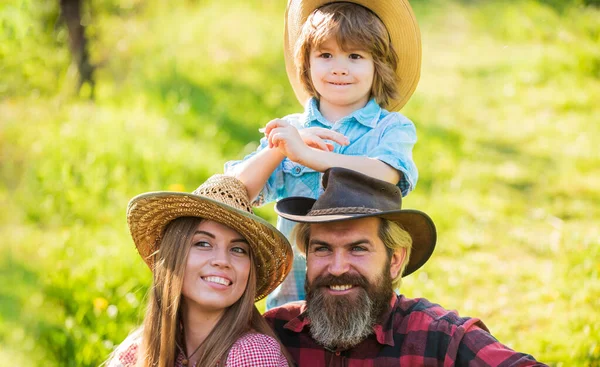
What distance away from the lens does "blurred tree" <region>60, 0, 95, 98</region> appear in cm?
880

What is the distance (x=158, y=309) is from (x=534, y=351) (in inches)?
102

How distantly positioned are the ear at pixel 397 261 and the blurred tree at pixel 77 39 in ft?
18.7

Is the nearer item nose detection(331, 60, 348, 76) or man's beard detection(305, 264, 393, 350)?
man's beard detection(305, 264, 393, 350)

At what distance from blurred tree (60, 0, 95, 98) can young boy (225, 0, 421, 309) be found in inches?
202

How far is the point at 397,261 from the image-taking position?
13.0 ft

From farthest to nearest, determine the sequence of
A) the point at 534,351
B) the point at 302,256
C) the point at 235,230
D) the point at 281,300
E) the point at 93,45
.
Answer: the point at 93,45, the point at 534,351, the point at 281,300, the point at 302,256, the point at 235,230

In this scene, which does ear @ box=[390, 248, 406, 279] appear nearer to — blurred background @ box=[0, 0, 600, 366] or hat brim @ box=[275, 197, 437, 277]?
hat brim @ box=[275, 197, 437, 277]

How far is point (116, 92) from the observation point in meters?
8.79

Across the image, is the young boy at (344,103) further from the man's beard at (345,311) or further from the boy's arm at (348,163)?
the man's beard at (345,311)

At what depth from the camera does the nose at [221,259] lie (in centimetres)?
368

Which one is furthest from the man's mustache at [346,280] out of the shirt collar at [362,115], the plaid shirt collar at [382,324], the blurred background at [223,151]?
the blurred background at [223,151]

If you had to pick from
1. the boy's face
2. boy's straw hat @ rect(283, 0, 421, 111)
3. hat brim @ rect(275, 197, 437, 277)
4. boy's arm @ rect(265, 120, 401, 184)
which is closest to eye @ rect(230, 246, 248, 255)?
hat brim @ rect(275, 197, 437, 277)

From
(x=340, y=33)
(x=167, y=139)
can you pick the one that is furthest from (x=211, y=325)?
(x=167, y=139)

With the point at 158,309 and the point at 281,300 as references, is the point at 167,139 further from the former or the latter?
the point at 158,309
